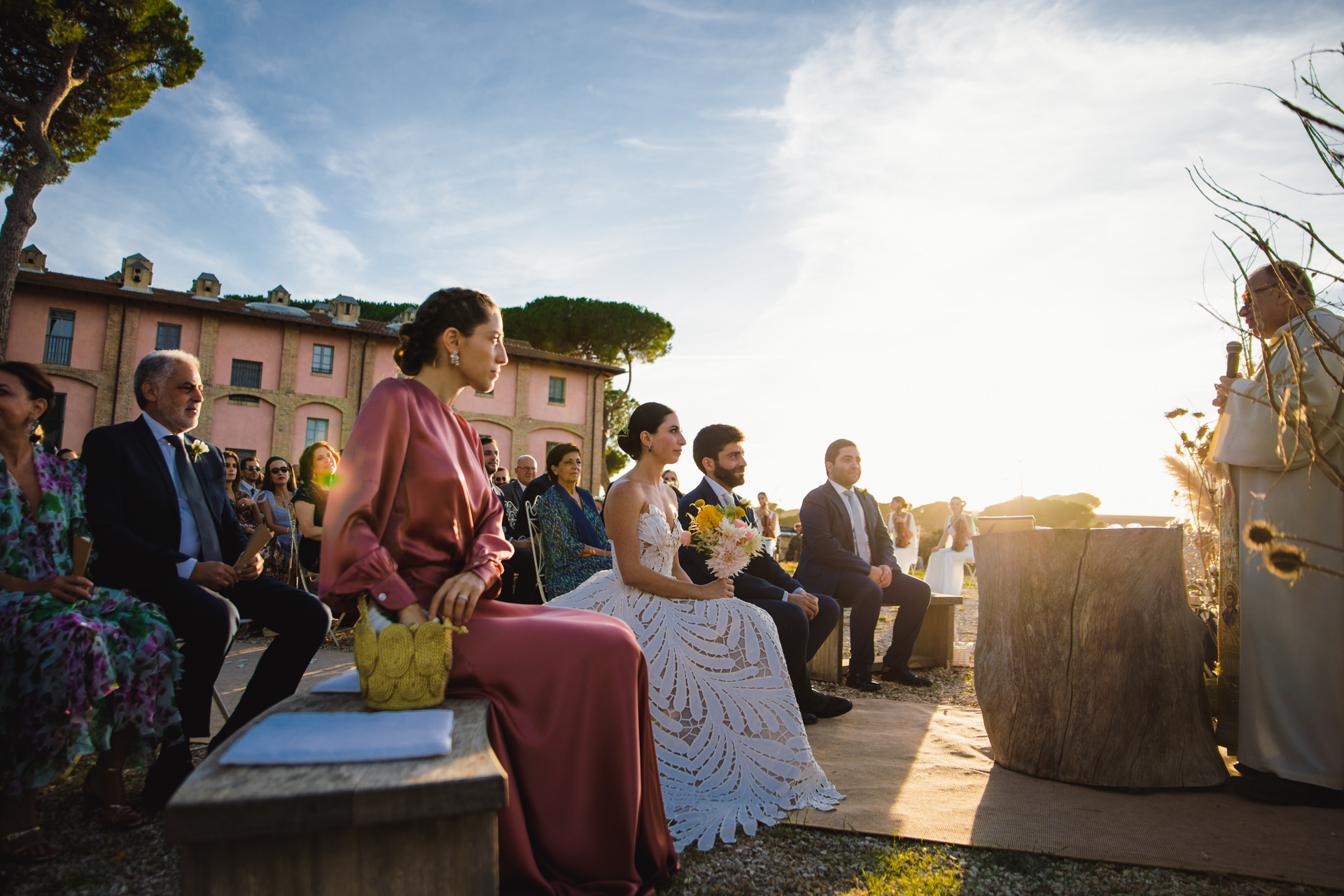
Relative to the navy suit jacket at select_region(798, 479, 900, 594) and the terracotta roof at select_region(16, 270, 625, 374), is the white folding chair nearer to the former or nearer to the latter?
the navy suit jacket at select_region(798, 479, 900, 594)

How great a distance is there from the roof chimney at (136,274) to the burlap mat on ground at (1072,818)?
107 feet

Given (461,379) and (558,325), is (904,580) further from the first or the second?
(558,325)

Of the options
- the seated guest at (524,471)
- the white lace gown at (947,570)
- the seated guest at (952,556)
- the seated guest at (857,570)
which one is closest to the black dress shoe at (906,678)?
the seated guest at (857,570)

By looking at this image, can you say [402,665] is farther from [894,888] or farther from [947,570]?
[947,570]

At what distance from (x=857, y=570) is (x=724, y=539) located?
2.39 m

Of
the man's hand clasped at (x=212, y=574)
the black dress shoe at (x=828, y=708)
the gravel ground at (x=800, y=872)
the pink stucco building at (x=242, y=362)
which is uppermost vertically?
the pink stucco building at (x=242, y=362)

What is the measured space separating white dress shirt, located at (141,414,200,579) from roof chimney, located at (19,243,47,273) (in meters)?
31.1

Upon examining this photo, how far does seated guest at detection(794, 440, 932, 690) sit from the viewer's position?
5.89 m

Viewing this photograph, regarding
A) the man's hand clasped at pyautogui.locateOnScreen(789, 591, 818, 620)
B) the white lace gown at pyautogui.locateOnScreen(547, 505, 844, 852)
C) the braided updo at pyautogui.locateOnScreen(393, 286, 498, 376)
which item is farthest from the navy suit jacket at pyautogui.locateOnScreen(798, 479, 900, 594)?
the braided updo at pyautogui.locateOnScreen(393, 286, 498, 376)

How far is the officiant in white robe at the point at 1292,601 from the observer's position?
9.98ft

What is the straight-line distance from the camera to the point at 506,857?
2002mm

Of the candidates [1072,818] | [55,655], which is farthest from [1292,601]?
[55,655]

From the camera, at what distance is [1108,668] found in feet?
11.0

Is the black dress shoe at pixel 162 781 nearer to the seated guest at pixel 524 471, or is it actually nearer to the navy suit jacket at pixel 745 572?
the navy suit jacket at pixel 745 572
